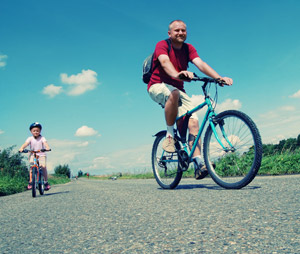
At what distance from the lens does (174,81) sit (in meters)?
4.67

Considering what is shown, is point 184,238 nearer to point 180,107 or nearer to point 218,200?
point 218,200

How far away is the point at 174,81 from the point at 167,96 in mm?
342

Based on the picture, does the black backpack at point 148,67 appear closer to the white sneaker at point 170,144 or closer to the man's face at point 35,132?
the white sneaker at point 170,144

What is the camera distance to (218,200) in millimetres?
2979

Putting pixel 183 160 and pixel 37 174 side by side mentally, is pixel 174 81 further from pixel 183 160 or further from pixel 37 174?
pixel 37 174

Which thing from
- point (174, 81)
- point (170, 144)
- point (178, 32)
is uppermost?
point (178, 32)

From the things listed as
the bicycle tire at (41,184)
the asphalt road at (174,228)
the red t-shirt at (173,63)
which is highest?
the red t-shirt at (173,63)

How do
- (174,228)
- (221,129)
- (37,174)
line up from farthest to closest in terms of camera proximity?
(37,174) → (221,129) → (174,228)

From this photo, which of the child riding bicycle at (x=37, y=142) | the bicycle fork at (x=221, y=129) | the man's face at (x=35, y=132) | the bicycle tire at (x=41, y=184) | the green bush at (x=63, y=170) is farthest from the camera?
the green bush at (x=63, y=170)

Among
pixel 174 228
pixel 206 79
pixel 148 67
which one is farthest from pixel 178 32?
pixel 174 228

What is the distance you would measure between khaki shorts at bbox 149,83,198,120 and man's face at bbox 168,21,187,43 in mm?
725

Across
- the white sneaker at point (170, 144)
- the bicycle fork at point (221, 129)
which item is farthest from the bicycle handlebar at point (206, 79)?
the white sneaker at point (170, 144)

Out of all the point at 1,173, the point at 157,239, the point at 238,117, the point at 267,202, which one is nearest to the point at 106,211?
the point at 157,239

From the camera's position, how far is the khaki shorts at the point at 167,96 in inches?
177
